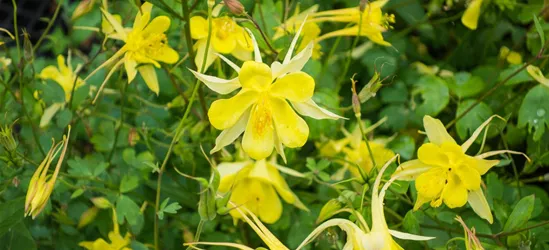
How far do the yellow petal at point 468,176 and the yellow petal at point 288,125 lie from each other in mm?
192

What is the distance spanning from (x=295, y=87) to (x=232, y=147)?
0.39 metres

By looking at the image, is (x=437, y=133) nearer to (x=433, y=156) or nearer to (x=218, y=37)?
(x=433, y=156)

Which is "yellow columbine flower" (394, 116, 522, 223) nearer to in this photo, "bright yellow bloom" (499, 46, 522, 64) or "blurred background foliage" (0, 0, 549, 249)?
"blurred background foliage" (0, 0, 549, 249)

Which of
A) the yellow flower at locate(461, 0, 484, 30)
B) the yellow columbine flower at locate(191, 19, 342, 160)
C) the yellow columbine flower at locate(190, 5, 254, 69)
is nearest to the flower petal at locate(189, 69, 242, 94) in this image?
the yellow columbine flower at locate(191, 19, 342, 160)

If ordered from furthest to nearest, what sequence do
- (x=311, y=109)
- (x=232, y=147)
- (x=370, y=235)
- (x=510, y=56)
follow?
(x=510, y=56) → (x=232, y=147) → (x=311, y=109) → (x=370, y=235)

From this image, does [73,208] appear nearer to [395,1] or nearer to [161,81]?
[161,81]

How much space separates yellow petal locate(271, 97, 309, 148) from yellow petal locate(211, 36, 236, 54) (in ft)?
0.43

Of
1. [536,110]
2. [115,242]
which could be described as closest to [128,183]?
[115,242]

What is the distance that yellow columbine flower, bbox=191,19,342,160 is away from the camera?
0.86 m

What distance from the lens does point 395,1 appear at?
60.5 inches

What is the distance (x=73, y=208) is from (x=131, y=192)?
92 millimetres

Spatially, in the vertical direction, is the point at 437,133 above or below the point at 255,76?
below

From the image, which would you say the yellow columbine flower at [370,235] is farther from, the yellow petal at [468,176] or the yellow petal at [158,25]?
the yellow petal at [158,25]

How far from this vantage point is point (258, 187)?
1124mm
